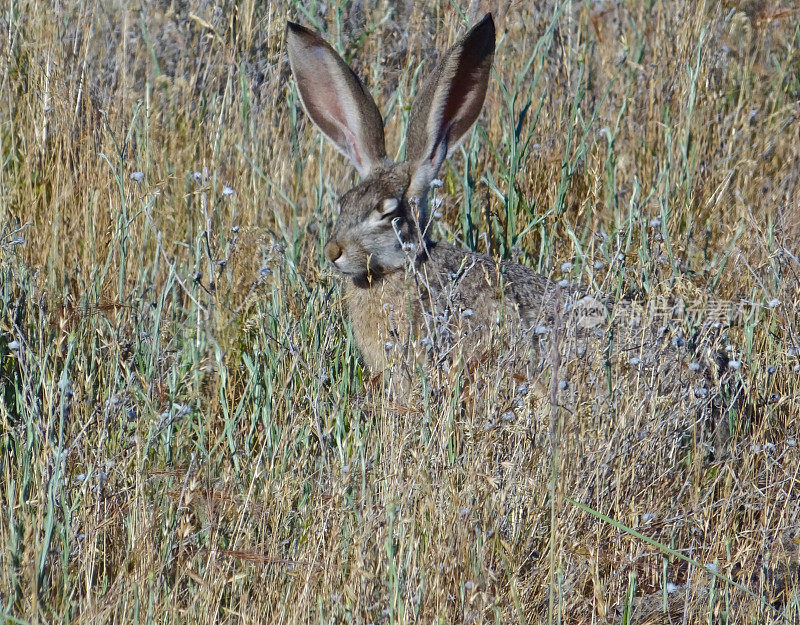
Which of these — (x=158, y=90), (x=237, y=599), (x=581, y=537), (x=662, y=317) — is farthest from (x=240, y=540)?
(x=158, y=90)

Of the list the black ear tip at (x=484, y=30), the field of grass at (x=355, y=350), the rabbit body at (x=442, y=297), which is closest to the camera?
the field of grass at (x=355, y=350)

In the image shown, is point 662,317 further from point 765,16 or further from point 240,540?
point 765,16

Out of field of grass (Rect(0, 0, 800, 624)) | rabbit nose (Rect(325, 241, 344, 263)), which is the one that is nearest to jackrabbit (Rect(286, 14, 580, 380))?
rabbit nose (Rect(325, 241, 344, 263))

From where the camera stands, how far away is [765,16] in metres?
5.57

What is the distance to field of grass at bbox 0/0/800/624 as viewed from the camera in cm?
271

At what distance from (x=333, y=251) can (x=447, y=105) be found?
2.64 ft

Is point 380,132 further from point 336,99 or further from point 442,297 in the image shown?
point 442,297

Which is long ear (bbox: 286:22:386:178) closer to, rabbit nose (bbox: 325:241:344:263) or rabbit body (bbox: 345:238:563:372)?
rabbit body (bbox: 345:238:563:372)

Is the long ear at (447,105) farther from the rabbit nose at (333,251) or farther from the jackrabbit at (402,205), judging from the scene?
the rabbit nose at (333,251)

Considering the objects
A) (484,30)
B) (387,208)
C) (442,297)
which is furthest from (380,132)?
(442,297)

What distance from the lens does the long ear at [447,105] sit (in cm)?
400

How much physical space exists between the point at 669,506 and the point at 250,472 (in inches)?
50.8

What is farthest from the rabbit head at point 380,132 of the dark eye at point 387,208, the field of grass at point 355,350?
the field of grass at point 355,350

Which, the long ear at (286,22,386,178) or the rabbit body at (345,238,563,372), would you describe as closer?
the rabbit body at (345,238,563,372)
